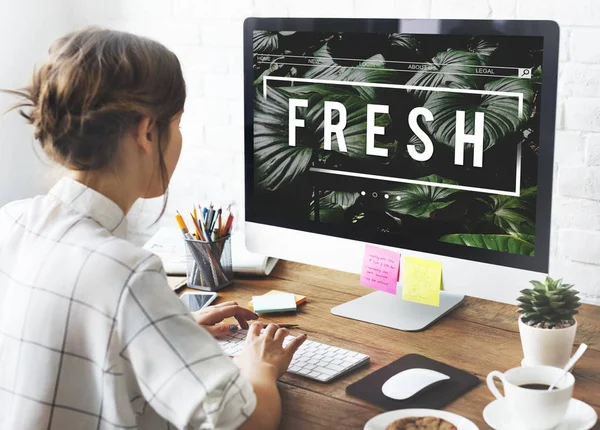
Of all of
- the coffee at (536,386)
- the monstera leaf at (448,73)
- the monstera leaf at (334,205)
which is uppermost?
the monstera leaf at (448,73)

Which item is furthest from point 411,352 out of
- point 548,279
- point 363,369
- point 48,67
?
point 48,67

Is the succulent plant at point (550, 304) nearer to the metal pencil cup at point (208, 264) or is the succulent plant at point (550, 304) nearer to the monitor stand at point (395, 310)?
the monitor stand at point (395, 310)

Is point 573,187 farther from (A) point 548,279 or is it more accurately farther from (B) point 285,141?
(B) point 285,141

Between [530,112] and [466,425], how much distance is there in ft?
1.55

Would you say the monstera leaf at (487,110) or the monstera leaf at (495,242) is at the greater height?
the monstera leaf at (487,110)

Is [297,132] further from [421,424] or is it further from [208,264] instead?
[421,424]

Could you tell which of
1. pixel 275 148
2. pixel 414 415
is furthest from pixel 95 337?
pixel 275 148

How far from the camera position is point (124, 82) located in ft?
3.46

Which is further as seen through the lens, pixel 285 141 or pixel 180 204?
pixel 180 204

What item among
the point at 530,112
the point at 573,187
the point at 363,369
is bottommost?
the point at 363,369

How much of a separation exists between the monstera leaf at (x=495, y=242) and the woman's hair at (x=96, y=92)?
528 mm

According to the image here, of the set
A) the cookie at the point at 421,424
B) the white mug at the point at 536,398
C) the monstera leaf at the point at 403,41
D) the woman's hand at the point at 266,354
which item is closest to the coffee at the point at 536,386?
the white mug at the point at 536,398

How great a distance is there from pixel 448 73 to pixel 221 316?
1.84 feet

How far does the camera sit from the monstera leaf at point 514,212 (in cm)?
125
